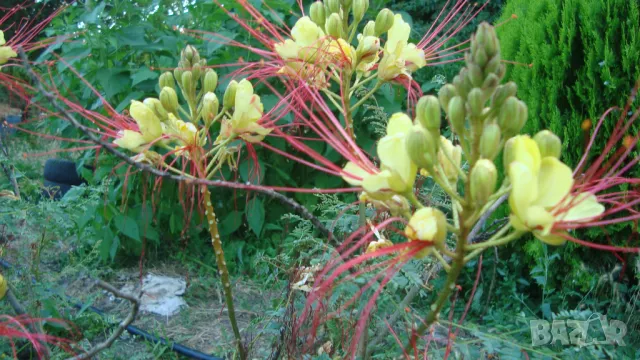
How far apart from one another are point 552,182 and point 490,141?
94 millimetres

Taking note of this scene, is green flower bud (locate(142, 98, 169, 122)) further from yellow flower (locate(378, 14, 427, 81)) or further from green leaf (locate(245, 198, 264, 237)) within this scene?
green leaf (locate(245, 198, 264, 237))

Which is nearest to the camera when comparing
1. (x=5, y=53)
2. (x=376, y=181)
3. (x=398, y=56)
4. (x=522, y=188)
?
(x=522, y=188)

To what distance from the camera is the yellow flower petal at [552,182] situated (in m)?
0.68

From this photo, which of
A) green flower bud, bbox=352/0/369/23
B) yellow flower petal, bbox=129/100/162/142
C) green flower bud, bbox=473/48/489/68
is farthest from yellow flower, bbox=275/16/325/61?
green flower bud, bbox=473/48/489/68

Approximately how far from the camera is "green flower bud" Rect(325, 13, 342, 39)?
4.00ft

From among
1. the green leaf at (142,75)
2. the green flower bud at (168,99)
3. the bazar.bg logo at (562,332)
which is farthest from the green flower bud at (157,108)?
the green leaf at (142,75)

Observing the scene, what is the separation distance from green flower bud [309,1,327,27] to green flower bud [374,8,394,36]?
0.13 meters

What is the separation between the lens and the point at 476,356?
100cm

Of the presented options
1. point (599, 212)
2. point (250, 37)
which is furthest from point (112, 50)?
point (599, 212)

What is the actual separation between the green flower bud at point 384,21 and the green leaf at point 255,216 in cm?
163

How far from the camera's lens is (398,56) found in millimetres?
1254

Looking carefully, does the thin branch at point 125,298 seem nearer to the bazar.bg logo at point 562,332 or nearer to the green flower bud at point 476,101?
the green flower bud at point 476,101

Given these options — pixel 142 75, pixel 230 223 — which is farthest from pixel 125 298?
pixel 230 223

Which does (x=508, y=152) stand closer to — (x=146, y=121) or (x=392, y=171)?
(x=392, y=171)
